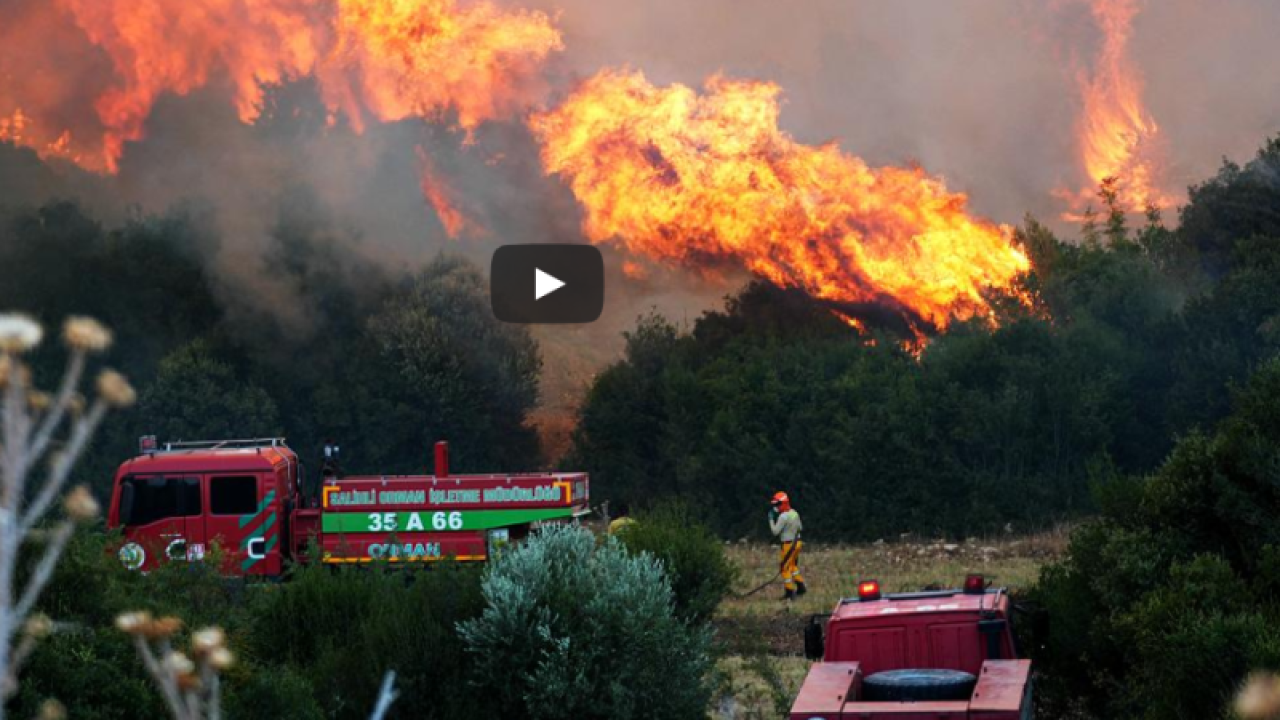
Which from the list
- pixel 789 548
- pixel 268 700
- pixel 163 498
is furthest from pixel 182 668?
pixel 789 548

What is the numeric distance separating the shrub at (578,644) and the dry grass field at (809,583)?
1183mm

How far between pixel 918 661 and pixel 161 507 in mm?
16275

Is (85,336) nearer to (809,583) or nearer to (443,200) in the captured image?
(809,583)

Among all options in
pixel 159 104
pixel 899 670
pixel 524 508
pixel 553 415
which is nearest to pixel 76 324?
pixel 899 670

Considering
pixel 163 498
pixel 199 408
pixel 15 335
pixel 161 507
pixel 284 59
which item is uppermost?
pixel 284 59

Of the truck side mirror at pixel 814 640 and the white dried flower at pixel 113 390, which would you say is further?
the truck side mirror at pixel 814 640

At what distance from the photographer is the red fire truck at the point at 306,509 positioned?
81.3ft

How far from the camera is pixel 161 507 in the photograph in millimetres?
25438

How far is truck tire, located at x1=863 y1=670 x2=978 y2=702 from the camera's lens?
1125cm

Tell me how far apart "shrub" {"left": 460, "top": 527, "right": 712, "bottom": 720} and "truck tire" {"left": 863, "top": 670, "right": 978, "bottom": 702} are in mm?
3438

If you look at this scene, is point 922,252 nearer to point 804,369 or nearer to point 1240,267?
point 804,369

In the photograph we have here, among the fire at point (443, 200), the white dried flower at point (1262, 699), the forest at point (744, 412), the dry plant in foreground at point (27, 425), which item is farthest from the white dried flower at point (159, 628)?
the fire at point (443, 200)

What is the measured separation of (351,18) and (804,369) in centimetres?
2117
